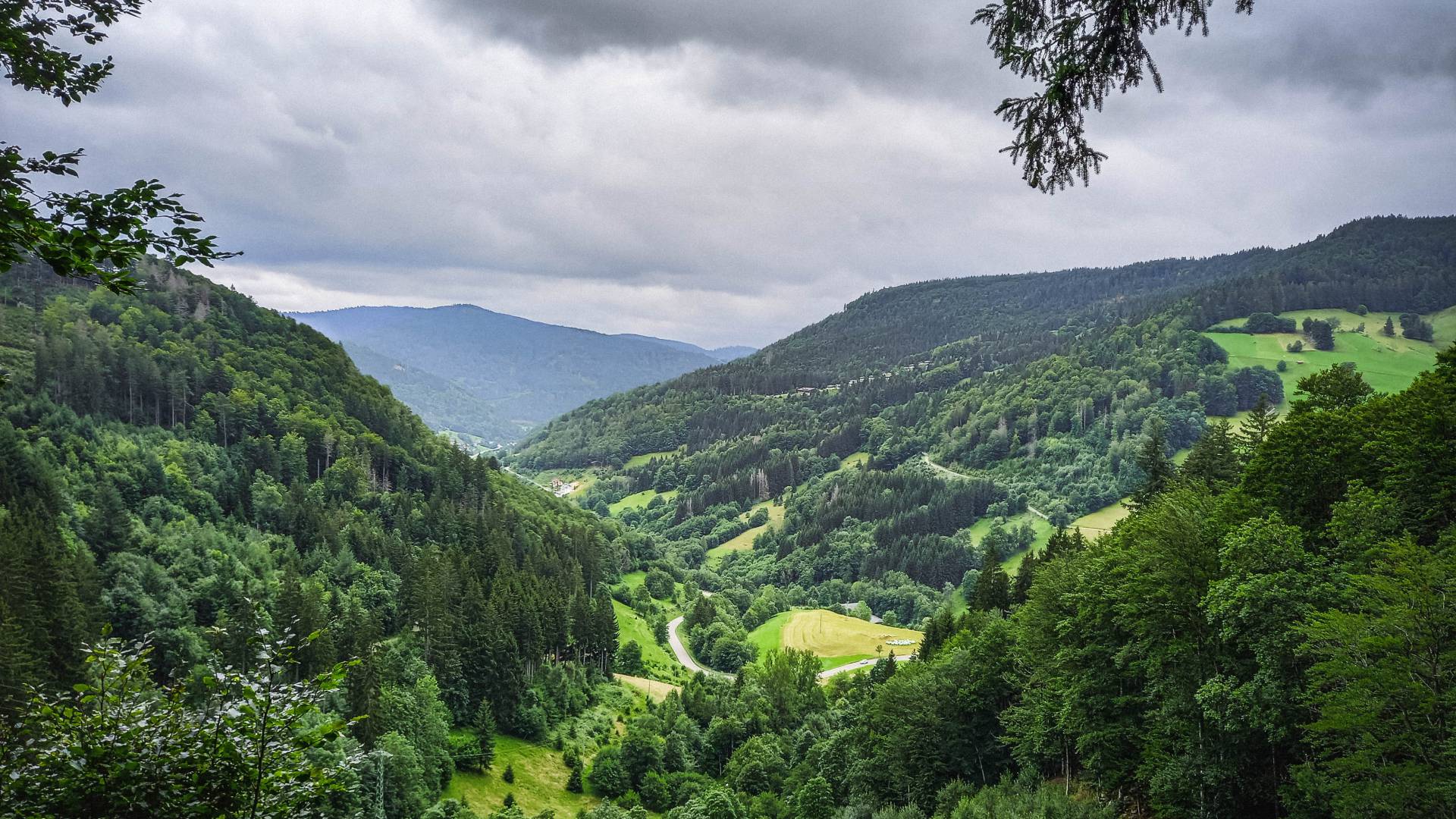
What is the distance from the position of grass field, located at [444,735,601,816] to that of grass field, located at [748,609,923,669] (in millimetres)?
52121

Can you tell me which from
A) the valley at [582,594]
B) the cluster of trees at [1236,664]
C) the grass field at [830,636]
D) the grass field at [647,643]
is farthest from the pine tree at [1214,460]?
the grass field at [647,643]

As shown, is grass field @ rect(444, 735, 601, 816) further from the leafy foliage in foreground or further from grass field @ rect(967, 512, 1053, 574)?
grass field @ rect(967, 512, 1053, 574)

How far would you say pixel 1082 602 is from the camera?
35.2 meters

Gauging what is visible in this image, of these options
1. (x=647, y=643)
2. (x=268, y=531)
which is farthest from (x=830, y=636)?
(x=268, y=531)

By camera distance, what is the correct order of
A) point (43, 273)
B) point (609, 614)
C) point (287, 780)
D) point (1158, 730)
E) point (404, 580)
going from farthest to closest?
point (43, 273) → point (609, 614) → point (404, 580) → point (1158, 730) → point (287, 780)

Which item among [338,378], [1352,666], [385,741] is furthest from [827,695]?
[338,378]

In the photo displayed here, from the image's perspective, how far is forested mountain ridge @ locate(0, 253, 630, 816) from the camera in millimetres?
52938

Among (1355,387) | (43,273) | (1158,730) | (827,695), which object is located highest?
(43,273)

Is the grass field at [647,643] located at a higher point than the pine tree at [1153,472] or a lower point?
lower

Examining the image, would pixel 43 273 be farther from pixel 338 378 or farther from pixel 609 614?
pixel 609 614

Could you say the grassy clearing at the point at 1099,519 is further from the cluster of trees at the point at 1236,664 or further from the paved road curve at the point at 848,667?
the cluster of trees at the point at 1236,664

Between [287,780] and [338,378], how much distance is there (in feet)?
450

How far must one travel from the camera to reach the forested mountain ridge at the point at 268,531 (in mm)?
52938

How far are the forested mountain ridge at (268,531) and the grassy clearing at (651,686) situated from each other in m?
3.96
